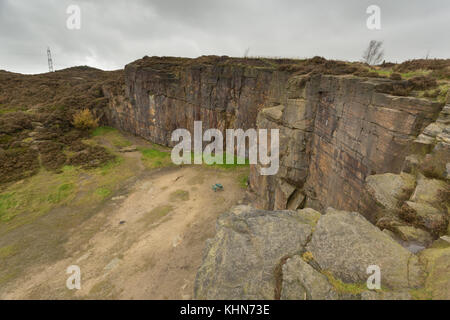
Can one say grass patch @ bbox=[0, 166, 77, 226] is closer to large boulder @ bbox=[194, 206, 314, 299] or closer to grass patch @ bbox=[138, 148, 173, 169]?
grass patch @ bbox=[138, 148, 173, 169]

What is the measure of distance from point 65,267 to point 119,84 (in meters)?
38.7

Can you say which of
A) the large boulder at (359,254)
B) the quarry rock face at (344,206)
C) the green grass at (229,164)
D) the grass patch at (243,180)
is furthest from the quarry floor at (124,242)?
the large boulder at (359,254)

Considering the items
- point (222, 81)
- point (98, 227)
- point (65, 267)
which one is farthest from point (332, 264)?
point (222, 81)

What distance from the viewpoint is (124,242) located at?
19.0m

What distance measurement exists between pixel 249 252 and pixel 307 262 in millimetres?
1412

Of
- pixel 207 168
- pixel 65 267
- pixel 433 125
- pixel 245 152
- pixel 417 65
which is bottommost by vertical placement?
pixel 65 267

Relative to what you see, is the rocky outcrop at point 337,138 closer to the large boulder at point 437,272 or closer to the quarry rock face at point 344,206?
the quarry rock face at point 344,206

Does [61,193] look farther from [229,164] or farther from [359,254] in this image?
[359,254]

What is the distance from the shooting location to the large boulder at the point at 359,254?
444 centimetres

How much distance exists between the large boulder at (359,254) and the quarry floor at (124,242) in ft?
40.0

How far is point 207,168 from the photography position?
1268 inches

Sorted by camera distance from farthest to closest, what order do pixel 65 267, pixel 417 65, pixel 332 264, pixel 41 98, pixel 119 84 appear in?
pixel 41 98 → pixel 119 84 → pixel 65 267 → pixel 417 65 → pixel 332 264

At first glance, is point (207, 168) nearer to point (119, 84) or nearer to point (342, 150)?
point (342, 150)
